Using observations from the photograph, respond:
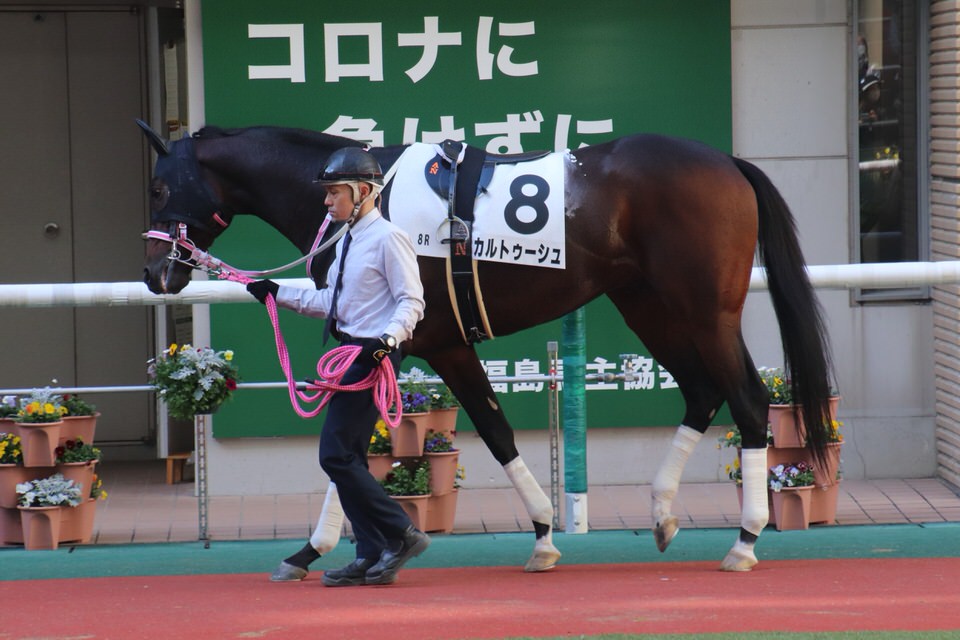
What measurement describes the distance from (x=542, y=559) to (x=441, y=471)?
4.00 ft

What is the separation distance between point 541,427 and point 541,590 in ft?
10.6

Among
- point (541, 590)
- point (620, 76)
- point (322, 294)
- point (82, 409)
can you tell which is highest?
point (620, 76)

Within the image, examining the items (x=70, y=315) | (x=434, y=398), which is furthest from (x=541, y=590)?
(x=70, y=315)

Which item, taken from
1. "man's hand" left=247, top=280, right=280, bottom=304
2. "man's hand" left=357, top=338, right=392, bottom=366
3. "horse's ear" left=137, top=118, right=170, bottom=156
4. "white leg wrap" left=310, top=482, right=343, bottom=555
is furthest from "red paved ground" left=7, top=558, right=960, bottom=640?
"horse's ear" left=137, top=118, right=170, bottom=156

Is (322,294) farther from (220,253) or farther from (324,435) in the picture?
(220,253)

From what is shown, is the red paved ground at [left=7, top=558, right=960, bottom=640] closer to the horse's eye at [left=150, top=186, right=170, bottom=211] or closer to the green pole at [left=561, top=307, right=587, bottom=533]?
the green pole at [left=561, top=307, right=587, bottom=533]

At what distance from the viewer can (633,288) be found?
6.25 m

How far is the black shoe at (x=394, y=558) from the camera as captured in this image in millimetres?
5652

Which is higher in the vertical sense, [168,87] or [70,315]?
[168,87]

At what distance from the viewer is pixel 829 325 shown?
28.8ft

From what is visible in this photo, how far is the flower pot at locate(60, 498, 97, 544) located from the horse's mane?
192cm

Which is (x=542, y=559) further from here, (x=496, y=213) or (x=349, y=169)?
(x=349, y=169)

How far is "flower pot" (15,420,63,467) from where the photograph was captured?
22.2ft

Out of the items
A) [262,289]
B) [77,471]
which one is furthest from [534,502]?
[77,471]
